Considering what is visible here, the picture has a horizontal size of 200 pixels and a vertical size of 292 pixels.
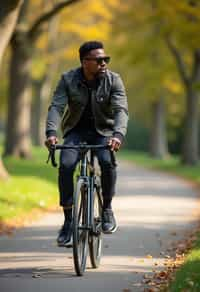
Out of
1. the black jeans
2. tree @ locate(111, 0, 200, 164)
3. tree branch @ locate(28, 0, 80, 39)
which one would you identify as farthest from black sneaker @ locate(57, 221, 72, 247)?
tree @ locate(111, 0, 200, 164)

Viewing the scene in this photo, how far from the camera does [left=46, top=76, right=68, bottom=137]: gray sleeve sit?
8250 mm

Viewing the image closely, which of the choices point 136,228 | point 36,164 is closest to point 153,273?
point 136,228

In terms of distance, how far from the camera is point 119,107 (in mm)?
8398

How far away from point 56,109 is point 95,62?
0.57 meters

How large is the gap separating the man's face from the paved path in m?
1.86

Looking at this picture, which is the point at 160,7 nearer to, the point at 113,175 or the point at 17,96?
the point at 17,96

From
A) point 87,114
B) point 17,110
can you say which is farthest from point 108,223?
point 17,110

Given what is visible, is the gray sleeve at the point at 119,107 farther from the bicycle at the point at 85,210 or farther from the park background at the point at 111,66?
the park background at the point at 111,66

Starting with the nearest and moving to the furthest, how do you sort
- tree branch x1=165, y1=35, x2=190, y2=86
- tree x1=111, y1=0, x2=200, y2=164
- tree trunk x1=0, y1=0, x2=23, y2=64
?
tree trunk x1=0, y1=0, x2=23, y2=64 < tree x1=111, y1=0, x2=200, y2=164 < tree branch x1=165, y1=35, x2=190, y2=86

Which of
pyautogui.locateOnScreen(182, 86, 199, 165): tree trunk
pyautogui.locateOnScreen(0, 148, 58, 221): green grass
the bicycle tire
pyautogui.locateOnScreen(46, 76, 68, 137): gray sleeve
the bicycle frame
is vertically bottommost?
pyautogui.locateOnScreen(182, 86, 199, 165): tree trunk

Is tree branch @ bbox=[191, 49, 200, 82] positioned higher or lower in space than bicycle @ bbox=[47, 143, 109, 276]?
lower

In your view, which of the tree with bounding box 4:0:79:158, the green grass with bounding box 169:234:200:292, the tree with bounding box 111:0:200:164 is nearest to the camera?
the green grass with bounding box 169:234:200:292

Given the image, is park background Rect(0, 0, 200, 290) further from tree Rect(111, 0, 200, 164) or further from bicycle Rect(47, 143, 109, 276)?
bicycle Rect(47, 143, 109, 276)

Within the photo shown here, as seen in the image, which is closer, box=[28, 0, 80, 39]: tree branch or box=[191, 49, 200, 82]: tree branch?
box=[28, 0, 80, 39]: tree branch
